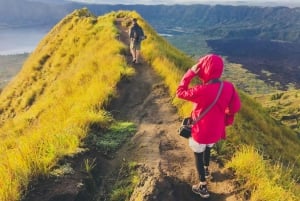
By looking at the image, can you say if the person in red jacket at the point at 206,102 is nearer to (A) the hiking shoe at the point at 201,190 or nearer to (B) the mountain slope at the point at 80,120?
(A) the hiking shoe at the point at 201,190

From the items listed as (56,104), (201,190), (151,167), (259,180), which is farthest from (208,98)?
(56,104)

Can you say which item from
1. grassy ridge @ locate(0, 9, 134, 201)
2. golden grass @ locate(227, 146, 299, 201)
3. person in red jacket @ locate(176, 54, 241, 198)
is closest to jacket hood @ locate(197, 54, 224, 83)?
person in red jacket @ locate(176, 54, 241, 198)

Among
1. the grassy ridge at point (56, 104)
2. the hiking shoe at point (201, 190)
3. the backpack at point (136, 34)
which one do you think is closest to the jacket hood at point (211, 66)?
the hiking shoe at point (201, 190)

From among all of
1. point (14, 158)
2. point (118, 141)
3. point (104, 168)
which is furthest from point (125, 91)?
point (14, 158)

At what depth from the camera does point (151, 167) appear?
941 centimetres

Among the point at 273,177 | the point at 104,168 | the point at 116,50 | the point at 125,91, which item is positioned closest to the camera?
the point at 273,177

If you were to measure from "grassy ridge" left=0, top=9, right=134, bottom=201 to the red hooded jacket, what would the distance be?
3080mm

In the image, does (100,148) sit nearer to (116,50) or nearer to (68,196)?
(68,196)

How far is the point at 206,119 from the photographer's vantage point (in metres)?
8.12

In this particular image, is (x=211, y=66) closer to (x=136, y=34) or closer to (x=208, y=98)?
(x=208, y=98)

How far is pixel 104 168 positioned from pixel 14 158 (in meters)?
2.14

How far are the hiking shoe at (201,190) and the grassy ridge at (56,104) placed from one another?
2922 mm

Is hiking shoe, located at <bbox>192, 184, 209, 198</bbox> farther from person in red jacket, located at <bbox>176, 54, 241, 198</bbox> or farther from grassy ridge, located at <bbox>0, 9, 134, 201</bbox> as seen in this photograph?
grassy ridge, located at <bbox>0, 9, 134, 201</bbox>

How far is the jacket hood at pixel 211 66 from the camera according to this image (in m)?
7.83
